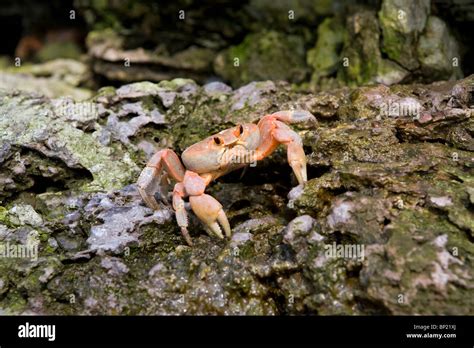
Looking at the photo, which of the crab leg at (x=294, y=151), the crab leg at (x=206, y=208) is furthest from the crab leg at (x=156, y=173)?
the crab leg at (x=294, y=151)

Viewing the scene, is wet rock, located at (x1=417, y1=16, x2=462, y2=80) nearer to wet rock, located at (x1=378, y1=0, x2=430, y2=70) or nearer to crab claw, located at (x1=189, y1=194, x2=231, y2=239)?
wet rock, located at (x1=378, y1=0, x2=430, y2=70)

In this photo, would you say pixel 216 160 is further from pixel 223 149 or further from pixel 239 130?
pixel 239 130

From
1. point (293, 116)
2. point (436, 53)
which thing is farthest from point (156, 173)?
point (436, 53)

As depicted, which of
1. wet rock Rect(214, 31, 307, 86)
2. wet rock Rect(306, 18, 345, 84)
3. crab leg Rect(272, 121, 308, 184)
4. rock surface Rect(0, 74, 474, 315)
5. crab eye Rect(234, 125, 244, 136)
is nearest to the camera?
rock surface Rect(0, 74, 474, 315)

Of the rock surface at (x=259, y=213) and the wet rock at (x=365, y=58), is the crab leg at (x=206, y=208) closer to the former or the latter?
the rock surface at (x=259, y=213)

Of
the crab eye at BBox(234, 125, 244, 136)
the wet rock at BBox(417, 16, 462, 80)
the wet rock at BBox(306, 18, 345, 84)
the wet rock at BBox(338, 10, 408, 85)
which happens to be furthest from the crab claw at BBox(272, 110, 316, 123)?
the wet rock at BBox(306, 18, 345, 84)

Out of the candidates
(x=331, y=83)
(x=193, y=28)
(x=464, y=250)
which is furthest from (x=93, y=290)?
(x=193, y=28)
